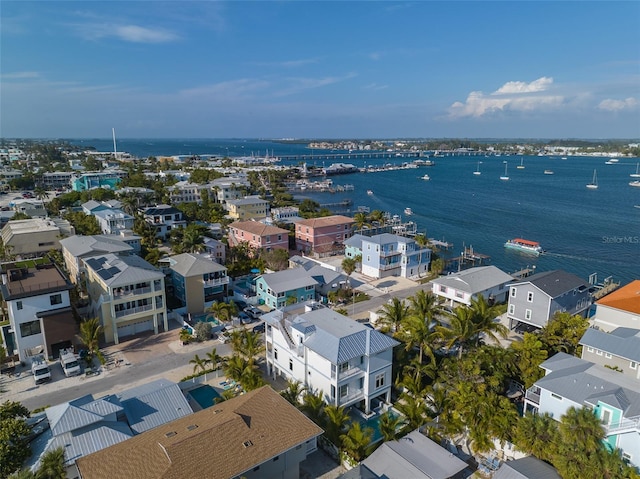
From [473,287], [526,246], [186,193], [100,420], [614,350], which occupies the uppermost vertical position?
[186,193]

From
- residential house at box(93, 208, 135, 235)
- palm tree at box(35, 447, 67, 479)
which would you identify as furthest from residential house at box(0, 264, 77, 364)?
residential house at box(93, 208, 135, 235)

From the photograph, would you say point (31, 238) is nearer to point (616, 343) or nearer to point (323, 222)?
point (323, 222)

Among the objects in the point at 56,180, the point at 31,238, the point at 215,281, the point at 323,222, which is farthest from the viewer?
the point at 56,180

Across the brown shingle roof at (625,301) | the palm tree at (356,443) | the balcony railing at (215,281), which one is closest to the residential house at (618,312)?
the brown shingle roof at (625,301)

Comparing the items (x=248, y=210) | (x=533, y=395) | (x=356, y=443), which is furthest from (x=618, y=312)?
(x=248, y=210)

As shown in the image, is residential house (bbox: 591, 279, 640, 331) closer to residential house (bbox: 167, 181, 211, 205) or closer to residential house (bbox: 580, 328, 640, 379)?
residential house (bbox: 580, 328, 640, 379)
